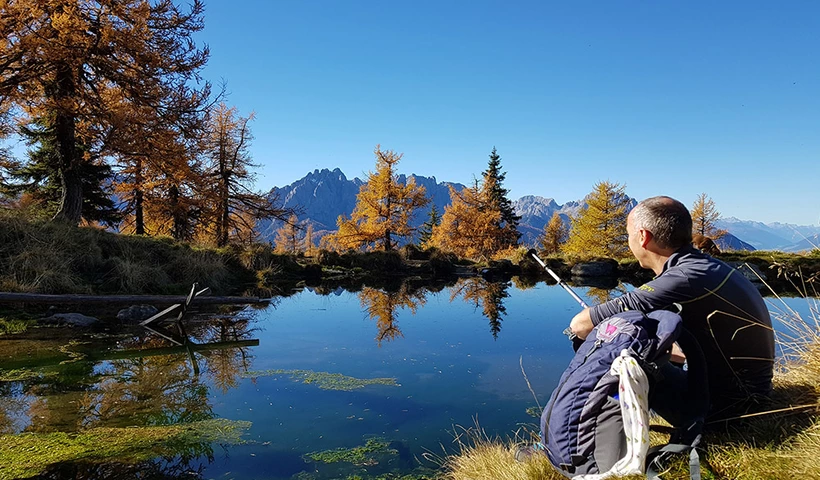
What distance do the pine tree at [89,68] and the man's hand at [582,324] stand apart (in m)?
12.0

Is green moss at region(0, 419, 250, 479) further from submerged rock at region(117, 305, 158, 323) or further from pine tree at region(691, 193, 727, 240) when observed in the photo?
pine tree at region(691, 193, 727, 240)

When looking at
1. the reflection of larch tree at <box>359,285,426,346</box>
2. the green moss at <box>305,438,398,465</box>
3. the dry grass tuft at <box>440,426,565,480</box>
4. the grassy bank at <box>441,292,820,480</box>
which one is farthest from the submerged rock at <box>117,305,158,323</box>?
the grassy bank at <box>441,292,820,480</box>

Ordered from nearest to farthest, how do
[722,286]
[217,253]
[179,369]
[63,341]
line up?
1. [722,286]
2. [179,369]
3. [63,341]
4. [217,253]

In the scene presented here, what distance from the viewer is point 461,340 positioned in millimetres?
8164

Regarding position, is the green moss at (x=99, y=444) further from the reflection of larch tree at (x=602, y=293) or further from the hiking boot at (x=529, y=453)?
the reflection of larch tree at (x=602, y=293)

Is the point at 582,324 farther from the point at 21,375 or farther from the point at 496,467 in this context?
the point at 21,375

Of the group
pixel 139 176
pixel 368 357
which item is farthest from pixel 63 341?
pixel 139 176

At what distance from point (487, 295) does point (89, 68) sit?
1211cm

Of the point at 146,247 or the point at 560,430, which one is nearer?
the point at 560,430

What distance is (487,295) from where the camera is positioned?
538 inches

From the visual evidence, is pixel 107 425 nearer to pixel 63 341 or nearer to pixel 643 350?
pixel 63 341

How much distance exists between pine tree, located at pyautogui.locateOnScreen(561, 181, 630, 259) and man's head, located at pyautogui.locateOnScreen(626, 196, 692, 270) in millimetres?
26650

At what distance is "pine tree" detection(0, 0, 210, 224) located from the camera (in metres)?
9.98

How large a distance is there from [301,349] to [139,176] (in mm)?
14548
